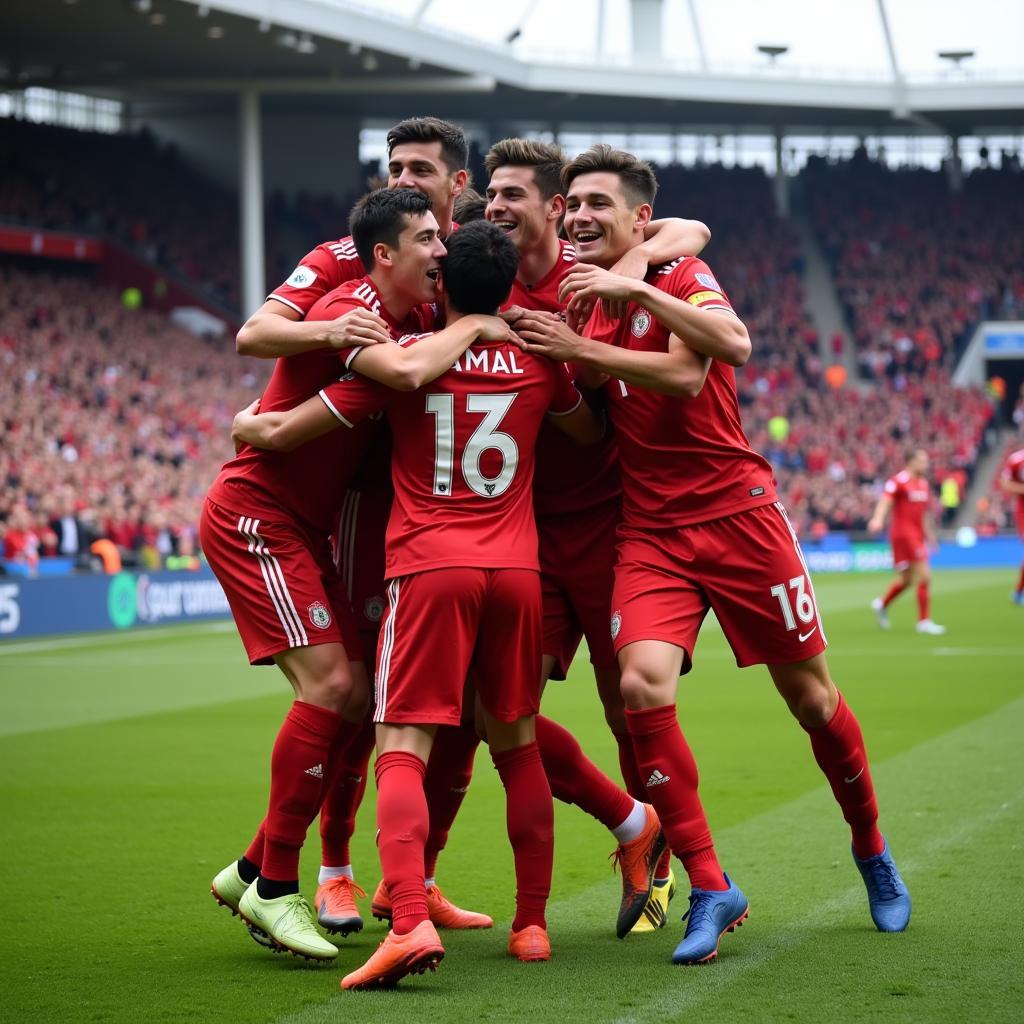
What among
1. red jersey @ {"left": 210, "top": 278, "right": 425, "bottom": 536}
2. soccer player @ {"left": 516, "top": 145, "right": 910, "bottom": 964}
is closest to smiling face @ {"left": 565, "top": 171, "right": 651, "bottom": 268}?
soccer player @ {"left": 516, "top": 145, "right": 910, "bottom": 964}

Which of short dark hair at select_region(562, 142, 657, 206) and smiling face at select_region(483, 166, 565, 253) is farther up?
short dark hair at select_region(562, 142, 657, 206)

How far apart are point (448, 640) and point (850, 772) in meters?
1.49

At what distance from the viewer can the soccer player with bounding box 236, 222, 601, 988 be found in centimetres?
489

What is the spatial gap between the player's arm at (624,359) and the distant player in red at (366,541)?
75cm

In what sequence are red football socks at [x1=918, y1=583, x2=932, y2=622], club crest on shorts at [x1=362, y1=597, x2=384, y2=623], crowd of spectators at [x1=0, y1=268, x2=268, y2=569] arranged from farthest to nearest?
1. crowd of spectators at [x1=0, y1=268, x2=268, y2=569]
2. red football socks at [x1=918, y1=583, x2=932, y2=622]
3. club crest on shorts at [x1=362, y1=597, x2=384, y2=623]

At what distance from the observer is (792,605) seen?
523cm

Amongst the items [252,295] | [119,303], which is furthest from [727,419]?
[119,303]

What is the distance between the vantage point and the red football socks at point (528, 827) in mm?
5098

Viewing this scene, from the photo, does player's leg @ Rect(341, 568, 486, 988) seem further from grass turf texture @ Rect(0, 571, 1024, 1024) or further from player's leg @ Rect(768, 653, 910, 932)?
player's leg @ Rect(768, 653, 910, 932)

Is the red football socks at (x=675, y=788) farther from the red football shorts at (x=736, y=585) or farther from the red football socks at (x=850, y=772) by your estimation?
the red football socks at (x=850, y=772)

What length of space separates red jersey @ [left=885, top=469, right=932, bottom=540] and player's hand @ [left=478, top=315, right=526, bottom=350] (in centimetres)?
1464

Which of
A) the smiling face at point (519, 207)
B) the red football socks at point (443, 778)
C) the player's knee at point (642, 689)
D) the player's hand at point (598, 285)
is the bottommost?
the red football socks at point (443, 778)

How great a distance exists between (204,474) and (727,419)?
82.0 ft

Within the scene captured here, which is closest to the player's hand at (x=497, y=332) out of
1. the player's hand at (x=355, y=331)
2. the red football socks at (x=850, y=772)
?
the player's hand at (x=355, y=331)
